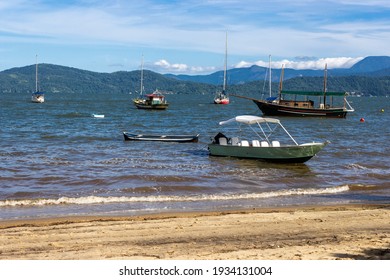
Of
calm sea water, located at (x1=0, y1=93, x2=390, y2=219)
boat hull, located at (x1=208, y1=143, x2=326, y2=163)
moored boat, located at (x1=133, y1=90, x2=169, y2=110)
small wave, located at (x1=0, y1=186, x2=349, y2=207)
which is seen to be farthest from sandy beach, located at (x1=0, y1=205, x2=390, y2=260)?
moored boat, located at (x1=133, y1=90, x2=169, y2=110)

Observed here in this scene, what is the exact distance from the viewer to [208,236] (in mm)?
11945

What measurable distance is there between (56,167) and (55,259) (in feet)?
53.9

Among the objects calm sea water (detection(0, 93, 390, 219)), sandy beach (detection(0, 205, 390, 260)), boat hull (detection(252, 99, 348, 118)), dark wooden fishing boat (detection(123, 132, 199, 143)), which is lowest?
calm sea water (detection(0, 93, 390, 219))

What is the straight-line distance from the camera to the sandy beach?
10.2 m

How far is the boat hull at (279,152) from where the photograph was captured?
2731 cm

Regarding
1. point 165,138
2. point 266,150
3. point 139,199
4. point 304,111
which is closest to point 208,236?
point 139,199

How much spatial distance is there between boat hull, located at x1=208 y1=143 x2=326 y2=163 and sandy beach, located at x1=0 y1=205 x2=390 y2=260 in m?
11.6

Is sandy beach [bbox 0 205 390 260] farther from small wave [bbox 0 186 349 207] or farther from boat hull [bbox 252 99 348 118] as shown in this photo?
boat hull [bbox 252 99 348 118]

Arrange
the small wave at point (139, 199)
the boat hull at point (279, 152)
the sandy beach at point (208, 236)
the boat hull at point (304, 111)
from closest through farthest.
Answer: the sandy beach at point (208, 236) → the small wave at point (139, 199) → the boat hull at point (279, 152) → the boat hull at point (304, 111)

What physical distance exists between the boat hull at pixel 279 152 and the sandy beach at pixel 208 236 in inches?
457

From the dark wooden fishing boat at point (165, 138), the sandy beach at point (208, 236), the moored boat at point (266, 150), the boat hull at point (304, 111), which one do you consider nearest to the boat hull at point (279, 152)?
the moored boat at point (266, 150)

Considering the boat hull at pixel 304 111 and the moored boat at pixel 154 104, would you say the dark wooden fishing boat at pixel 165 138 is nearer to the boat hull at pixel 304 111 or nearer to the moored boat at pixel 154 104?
the boat hull at pixel 304 111

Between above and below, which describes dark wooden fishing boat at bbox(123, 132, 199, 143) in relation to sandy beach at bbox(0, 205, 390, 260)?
below

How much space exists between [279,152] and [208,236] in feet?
53.0
